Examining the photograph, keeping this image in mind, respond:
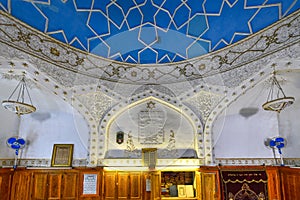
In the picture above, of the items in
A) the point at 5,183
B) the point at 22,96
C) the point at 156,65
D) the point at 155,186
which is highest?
the point at 156,65

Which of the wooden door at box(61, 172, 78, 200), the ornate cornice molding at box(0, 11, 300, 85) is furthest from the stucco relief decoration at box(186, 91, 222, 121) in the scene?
the wooden door at box(61, 172, 78, 200)

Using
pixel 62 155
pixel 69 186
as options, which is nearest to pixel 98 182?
pixel 69 186

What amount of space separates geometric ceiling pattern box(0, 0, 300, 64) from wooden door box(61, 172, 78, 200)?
3127mm

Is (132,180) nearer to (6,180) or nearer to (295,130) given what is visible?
(6,180)

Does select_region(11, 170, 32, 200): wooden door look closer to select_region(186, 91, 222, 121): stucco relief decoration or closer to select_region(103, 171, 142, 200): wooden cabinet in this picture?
select_region(103, 171, 142, 200): wooden cabinet

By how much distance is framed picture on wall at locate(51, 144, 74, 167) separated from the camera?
241 inches

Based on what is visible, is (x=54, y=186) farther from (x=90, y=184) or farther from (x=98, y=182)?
(x=98, y=182)

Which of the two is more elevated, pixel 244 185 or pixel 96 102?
pixel 96 102

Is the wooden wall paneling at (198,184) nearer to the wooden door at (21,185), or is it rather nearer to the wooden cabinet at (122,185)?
the wooden cabinet at (122,185)

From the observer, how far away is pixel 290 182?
18.4 ft

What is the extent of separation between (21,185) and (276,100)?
20.3 feet

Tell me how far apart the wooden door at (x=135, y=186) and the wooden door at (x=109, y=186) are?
0.41 m

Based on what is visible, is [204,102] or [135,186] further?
[204,102]

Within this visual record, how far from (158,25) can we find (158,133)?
108 inches
